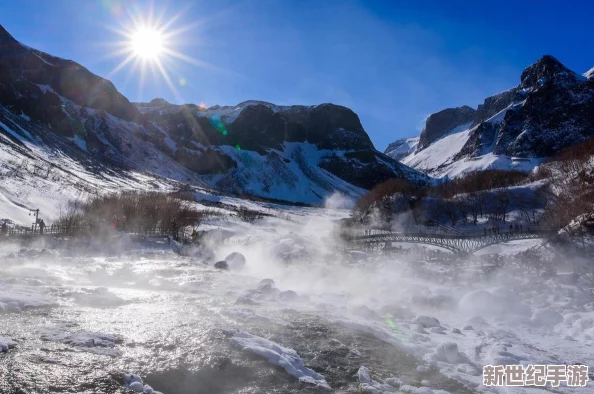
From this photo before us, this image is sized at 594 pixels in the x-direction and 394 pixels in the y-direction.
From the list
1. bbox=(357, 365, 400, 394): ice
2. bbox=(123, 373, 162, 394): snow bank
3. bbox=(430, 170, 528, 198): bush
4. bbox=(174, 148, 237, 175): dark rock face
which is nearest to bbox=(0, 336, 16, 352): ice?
bbox=(123, 373, 162, 394): snow bank

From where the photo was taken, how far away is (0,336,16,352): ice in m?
7.28

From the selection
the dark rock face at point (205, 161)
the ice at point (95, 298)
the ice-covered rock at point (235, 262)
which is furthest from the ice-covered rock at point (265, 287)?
the dark rock face at point (205, 161)

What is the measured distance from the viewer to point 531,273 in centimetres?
2273

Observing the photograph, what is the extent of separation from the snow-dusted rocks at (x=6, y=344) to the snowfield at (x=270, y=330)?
90mm

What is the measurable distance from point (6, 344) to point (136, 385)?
10.5 ft

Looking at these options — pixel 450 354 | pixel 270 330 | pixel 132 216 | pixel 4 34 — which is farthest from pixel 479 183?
pixel 4 34

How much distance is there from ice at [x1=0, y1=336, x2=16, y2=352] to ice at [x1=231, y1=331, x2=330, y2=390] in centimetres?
436

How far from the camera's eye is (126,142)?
416 feet

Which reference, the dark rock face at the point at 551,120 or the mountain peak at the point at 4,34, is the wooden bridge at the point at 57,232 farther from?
the dark rock face at the point at 551,120

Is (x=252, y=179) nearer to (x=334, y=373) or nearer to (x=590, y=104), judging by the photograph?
(x=590, y=104)

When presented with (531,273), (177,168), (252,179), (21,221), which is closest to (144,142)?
(177,168)

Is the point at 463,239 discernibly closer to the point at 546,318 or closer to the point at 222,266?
the point at 546,318

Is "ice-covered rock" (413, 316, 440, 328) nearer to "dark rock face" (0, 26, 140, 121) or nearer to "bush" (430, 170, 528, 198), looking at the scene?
"bush" (430, 170, 528, 198)

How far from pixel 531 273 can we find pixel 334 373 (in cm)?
2013
